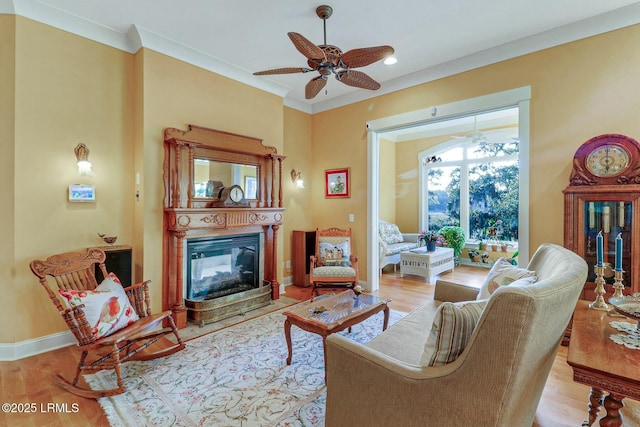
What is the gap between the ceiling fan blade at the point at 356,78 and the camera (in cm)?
276

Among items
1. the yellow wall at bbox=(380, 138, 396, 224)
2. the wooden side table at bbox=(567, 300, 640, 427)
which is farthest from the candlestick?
the yellow wall at bbox=(380, 138, 396, 224)

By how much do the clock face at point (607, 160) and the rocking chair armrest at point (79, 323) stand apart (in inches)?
178

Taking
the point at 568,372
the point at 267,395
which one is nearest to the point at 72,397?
the point at 267,395

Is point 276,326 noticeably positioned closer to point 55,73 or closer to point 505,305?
point 505,305

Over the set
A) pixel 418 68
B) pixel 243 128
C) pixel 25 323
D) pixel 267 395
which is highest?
pixel 418 68

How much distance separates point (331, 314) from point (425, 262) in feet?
11.0

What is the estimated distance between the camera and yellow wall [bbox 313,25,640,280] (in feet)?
9.02

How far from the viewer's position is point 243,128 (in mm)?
4105

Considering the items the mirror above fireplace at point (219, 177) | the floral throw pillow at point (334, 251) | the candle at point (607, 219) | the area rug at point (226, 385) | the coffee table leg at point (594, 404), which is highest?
the mirror above fireplace at point (219, 177)

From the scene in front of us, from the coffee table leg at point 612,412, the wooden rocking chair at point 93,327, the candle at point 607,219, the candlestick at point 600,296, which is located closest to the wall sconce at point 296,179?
the wooden rocking chair at point 93,327

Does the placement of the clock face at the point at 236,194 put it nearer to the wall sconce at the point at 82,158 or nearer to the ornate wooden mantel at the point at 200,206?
the ornate wooden mantel at the point at 200,206

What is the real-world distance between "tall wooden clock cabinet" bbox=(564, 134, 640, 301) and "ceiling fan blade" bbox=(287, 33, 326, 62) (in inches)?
105

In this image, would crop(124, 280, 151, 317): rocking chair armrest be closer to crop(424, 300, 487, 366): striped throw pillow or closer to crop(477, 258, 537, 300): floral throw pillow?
crop(424, 300, 487, 366): striped throw pillow

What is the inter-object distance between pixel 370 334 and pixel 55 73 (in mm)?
4135
